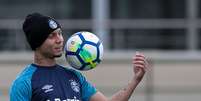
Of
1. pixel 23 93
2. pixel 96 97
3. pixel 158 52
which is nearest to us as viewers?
pixel 23 93

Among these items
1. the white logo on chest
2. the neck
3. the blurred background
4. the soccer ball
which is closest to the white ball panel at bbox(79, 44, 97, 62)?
the soccer ball

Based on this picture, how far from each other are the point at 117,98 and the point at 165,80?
27.9ft

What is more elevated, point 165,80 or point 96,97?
point 96,97

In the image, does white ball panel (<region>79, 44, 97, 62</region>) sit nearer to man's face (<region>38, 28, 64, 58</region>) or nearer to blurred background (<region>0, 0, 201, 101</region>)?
man's face (<region>38, 28, 64, 58</region>)

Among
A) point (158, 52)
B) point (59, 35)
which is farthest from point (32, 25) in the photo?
point (158, 52)

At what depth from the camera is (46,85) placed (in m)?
5.61

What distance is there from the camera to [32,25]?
5703 millimetres

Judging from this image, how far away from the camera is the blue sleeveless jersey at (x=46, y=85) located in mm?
5555

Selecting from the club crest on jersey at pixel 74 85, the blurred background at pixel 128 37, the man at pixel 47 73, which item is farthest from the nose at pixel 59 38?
the blurred background at pixel 128 37

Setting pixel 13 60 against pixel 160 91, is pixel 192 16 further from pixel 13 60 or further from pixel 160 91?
pixel 13 60

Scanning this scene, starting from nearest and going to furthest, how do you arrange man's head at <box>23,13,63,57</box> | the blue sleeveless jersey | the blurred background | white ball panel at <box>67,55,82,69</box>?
the blue sleeveless jersey
man's head at <box>23,13,63,57</box>
white ball panel at <box>67,55,82,69</box>
the blurred background

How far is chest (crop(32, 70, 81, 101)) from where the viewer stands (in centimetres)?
559

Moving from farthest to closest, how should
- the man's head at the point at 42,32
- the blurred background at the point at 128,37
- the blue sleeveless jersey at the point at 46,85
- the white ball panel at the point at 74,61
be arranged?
the blurred background at the point at 128,37
the white ball panel at the point at 74,61
the man's head at the point at 42,32
the blue sleeveless jersey at the point at 46,85

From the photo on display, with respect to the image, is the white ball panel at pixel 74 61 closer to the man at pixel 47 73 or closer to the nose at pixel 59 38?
the man at pixel 47 73
